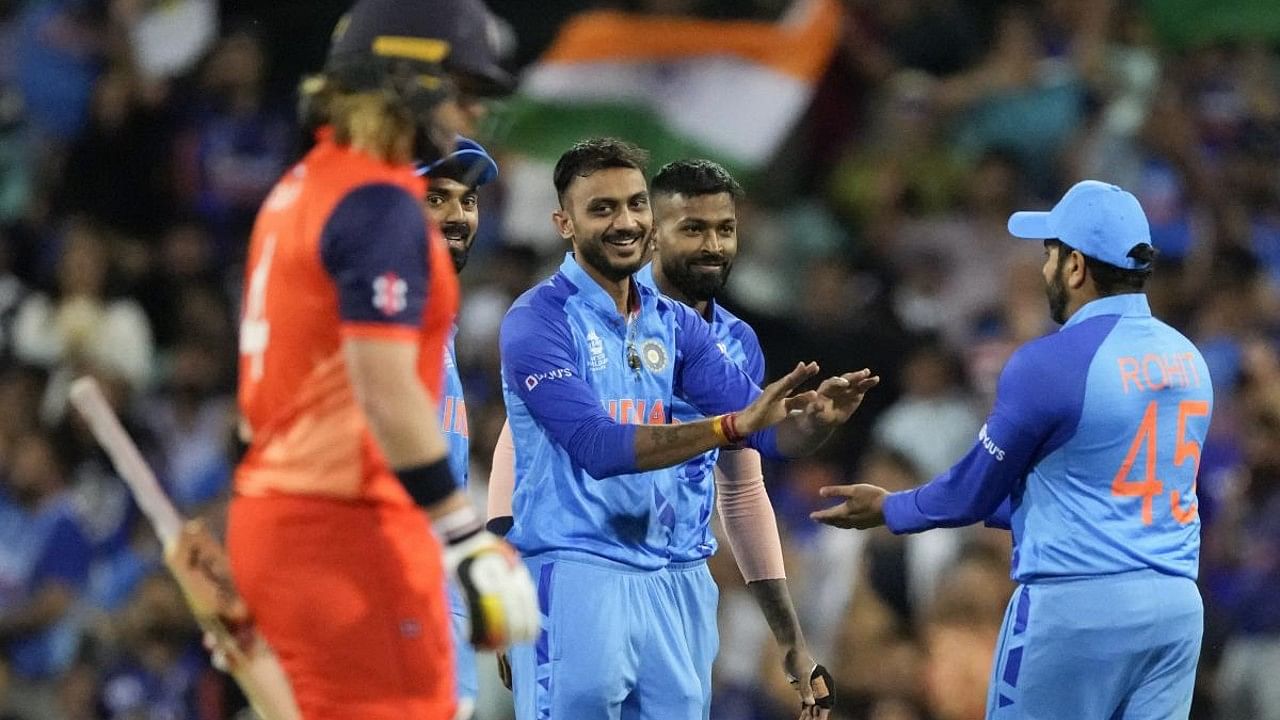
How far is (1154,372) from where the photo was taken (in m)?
6.84

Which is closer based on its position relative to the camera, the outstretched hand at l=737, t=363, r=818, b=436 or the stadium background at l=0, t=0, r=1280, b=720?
the outstretched hand at l=737, t=363, r=818, b=436

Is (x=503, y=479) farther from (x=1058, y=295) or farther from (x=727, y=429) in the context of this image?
(x=1058, y=295)

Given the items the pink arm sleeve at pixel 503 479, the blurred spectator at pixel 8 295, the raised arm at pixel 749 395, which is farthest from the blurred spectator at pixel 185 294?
the raised arm at pixel 749 395

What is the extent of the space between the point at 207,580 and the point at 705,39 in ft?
30.1

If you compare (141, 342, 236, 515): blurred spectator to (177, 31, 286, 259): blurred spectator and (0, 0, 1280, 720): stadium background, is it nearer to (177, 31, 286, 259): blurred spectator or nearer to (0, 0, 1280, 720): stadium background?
(0, 0, 1280, 720): stadium background

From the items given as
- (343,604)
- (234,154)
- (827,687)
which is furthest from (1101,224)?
(234,154)

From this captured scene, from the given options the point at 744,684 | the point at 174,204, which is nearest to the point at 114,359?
the point at 174,204

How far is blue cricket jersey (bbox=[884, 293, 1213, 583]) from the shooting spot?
6.78 metres

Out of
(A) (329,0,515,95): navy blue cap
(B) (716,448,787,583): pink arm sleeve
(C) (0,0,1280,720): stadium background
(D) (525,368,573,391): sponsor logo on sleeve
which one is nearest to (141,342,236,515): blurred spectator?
(C) (0,0,1280,720): stadium background

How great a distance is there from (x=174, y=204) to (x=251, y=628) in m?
9.14

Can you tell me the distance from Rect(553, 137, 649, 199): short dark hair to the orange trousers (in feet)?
8.25

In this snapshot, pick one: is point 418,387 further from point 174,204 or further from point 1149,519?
point 174,204

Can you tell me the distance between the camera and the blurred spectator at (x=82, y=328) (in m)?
12.8

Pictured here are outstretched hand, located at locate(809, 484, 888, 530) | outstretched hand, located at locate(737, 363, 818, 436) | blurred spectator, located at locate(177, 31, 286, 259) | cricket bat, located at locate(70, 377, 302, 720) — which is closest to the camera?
cricket bat, located at locate(70, 377, 302, 720)
